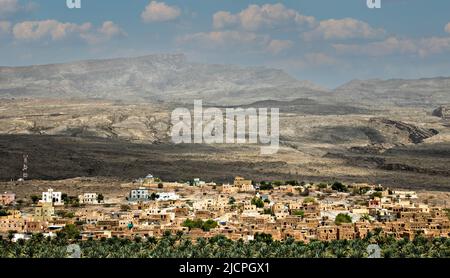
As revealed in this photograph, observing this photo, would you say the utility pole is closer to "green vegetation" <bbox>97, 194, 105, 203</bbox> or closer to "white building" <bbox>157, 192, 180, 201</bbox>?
"green vegetation" <bbox>97, 194, 105, 203</bbox>

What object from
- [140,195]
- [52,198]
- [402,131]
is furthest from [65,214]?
[402,131]

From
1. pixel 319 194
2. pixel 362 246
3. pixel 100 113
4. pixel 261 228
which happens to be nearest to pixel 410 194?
pixel 319 194

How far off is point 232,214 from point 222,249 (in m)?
15.5

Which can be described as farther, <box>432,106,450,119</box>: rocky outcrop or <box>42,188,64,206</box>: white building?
<box>432,106,450,119</box>: rocky outcrop

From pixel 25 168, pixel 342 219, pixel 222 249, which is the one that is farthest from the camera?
pixel 25 168

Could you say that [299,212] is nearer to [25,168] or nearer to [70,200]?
[70,200]

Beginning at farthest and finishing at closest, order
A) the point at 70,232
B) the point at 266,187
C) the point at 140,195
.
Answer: the point at 266,187 → the point at 140,195 → the point at 70,232

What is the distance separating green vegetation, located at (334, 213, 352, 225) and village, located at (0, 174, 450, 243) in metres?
0.05

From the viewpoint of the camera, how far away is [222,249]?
2519 cm

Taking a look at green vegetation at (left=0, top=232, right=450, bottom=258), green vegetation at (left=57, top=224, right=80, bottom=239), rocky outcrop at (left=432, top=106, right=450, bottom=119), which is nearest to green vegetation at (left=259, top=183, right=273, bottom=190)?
green vegetation at (left=57, top=224, right=80, bottom=239)

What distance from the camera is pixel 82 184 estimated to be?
6122cm

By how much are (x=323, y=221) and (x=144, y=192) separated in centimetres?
1727

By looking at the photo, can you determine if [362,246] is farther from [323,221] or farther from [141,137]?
[141,137]

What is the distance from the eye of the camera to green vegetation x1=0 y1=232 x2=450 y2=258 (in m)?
Answer: 23.6
